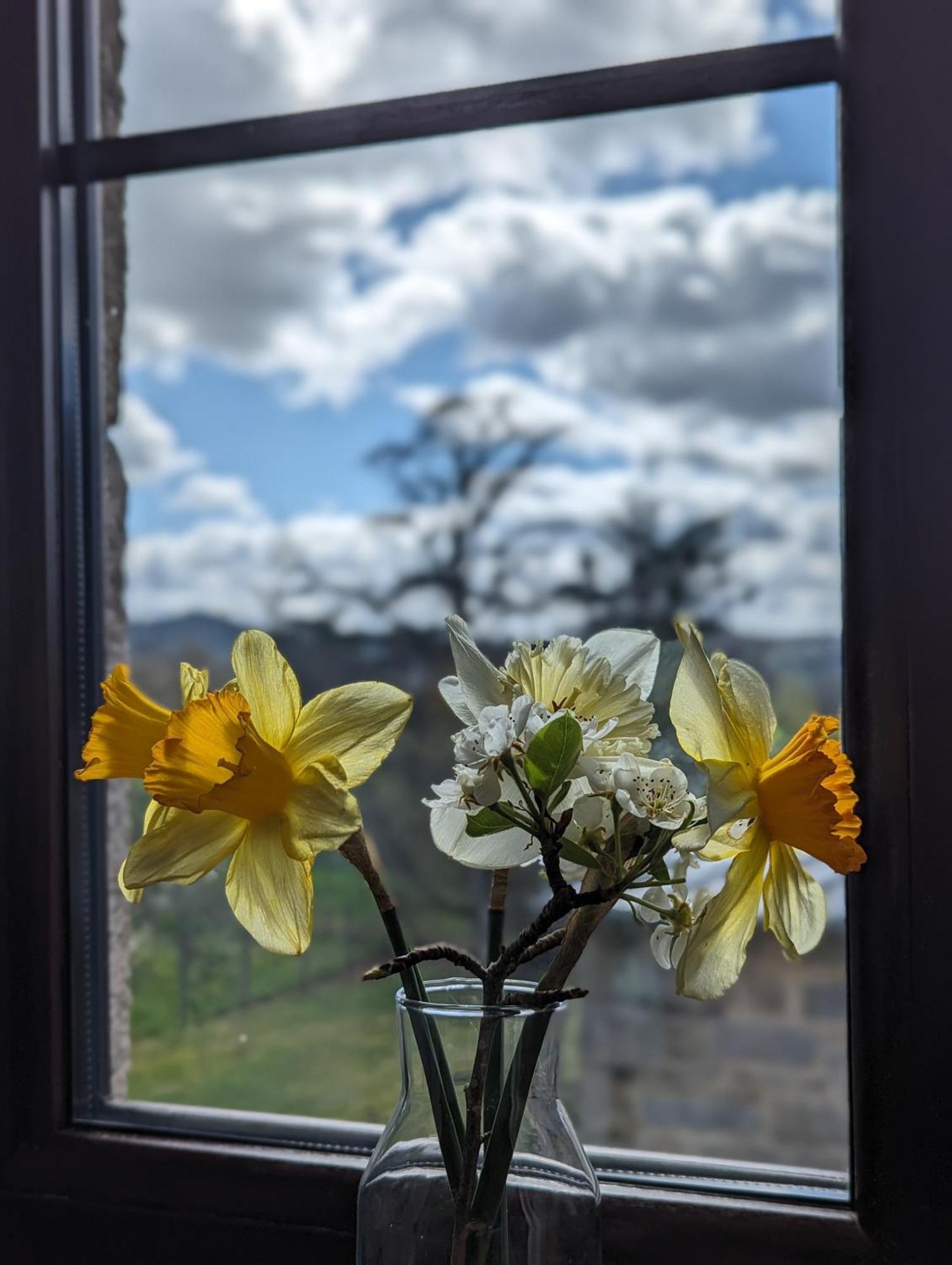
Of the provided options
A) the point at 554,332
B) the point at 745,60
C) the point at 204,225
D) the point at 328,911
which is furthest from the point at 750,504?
the point at 745,60

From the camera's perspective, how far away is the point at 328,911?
1615 millimetres

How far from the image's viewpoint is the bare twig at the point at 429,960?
0.52m

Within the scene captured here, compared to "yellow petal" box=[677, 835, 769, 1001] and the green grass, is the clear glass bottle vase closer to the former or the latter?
"yellow petal" box=[677, 835, 769, 1001]

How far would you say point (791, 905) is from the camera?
1.82 ft

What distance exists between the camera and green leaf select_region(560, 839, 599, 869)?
1.70 feet

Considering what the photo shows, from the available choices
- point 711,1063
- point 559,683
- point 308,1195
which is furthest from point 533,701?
point 711,1063

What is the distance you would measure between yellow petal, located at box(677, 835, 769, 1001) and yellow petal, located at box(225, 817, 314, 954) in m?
0.19

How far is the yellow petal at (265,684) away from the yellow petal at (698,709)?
0.65ft

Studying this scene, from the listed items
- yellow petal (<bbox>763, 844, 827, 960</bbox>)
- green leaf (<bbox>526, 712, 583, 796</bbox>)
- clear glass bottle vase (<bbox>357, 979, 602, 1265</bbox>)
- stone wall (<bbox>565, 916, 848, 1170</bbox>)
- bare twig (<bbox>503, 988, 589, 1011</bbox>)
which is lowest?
stone wall (<bbox>565, 916, 848, 1170</bbox>)

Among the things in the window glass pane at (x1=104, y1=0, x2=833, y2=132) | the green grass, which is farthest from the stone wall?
the window glass pane at (x1=104, y1=0, x2=833, y2=132)

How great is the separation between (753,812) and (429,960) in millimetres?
176

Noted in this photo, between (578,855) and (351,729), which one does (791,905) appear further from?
(351,729)

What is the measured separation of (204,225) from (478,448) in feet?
3.09

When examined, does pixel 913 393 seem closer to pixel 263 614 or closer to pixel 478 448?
pixel 263 614
